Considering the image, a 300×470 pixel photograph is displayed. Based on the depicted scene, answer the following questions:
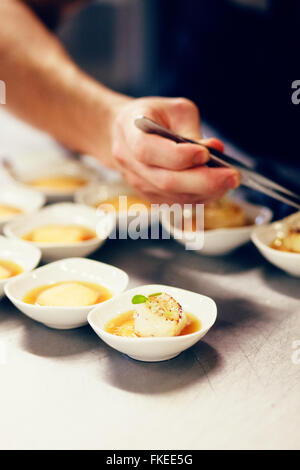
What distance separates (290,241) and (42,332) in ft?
2.51

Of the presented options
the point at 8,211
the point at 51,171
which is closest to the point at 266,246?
the point at 8,211

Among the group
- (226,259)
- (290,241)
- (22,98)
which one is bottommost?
(226,259)

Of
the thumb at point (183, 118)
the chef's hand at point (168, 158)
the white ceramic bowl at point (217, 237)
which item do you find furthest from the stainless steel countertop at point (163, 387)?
the thumb at point (183, 118)

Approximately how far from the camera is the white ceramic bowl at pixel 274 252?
4.80 feet

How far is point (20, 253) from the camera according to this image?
1551mm

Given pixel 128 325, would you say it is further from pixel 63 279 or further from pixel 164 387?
pixel 63 279

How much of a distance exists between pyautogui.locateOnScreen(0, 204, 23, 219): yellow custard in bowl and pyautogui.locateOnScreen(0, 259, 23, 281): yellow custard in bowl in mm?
351

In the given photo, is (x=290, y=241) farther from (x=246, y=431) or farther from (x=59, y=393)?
(x=59, y=393)

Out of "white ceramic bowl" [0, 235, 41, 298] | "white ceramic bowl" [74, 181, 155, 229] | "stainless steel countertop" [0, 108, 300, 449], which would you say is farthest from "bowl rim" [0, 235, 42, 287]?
"white ceramic bowl" [74, 181, 155, 229]

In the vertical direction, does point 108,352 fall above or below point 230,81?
below

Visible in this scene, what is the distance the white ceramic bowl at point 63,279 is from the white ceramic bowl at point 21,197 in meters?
0.63

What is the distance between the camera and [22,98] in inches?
88.6

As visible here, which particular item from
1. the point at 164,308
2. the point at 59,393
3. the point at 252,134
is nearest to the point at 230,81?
the point at 252,134
